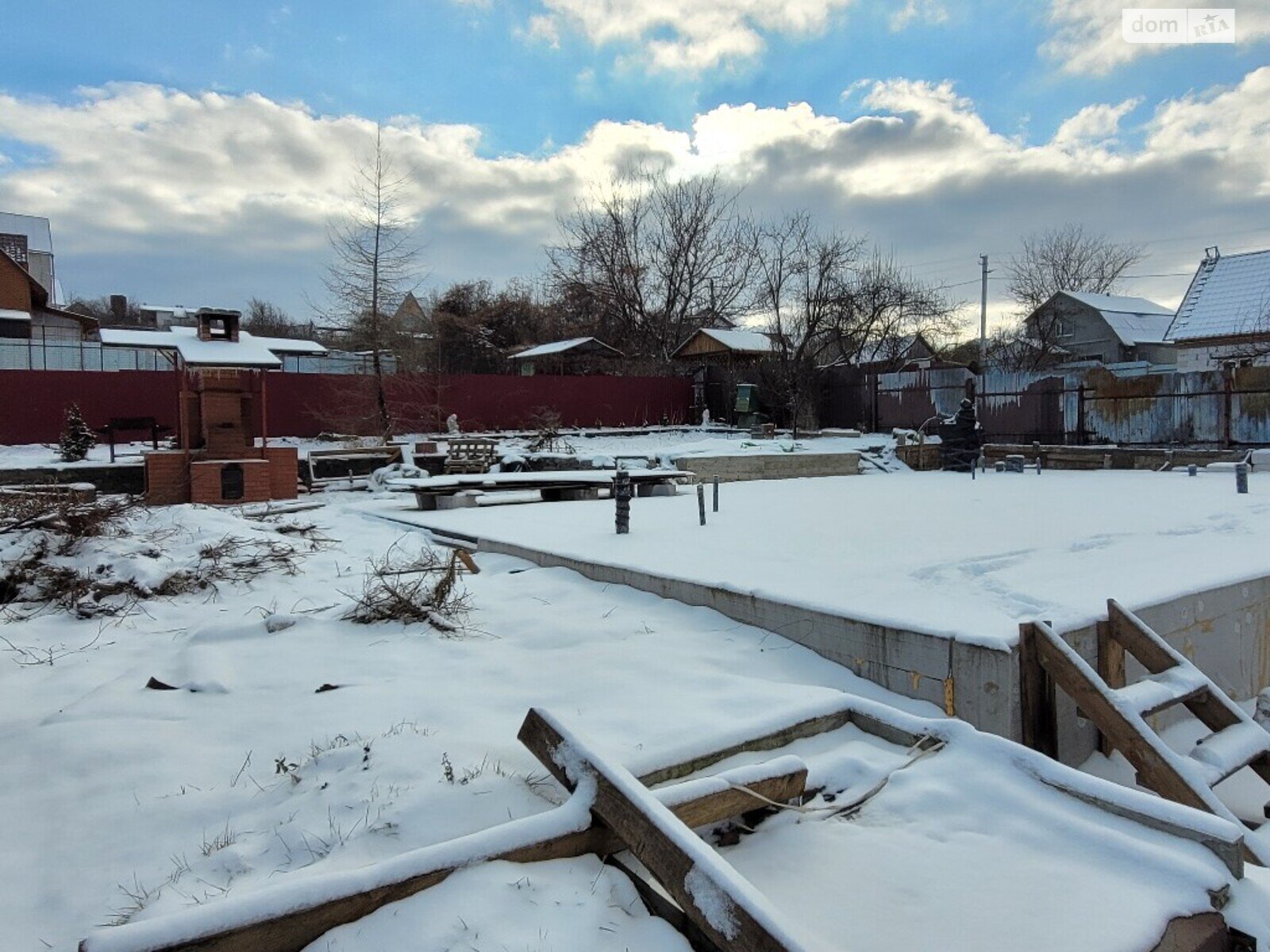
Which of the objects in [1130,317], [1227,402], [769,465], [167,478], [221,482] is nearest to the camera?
[221,482]

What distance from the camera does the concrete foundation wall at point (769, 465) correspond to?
15.2 m

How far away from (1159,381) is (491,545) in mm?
14095

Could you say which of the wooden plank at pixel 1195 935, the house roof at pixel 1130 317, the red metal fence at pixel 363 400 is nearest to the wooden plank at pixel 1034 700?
the wooden plank at pixel 1195 935

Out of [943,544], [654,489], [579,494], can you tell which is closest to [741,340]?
[654,489]

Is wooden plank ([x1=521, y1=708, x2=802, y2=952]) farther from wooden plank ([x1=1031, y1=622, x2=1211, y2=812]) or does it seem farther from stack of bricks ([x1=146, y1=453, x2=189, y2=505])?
stack of bricks ([x1=146, y1=453, x2=189, y2=505])

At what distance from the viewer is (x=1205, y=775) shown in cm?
303

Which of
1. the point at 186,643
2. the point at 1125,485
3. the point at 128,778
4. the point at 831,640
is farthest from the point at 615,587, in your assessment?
the point at 1125,485

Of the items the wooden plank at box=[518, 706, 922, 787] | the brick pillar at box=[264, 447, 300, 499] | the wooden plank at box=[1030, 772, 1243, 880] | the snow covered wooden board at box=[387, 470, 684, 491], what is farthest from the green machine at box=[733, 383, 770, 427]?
the wooden plank at box=[1030, 772, 1243, 880]

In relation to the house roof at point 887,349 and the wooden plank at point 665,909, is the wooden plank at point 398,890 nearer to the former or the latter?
the wooden plank at point 665,909

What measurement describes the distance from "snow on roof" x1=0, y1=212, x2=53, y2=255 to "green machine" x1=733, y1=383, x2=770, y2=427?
34930 millimetres

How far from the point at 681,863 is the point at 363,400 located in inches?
747

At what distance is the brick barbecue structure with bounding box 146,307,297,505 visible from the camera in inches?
444

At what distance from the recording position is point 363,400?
63.3 feet

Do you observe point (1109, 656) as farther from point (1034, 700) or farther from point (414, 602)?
point (414, 602)
